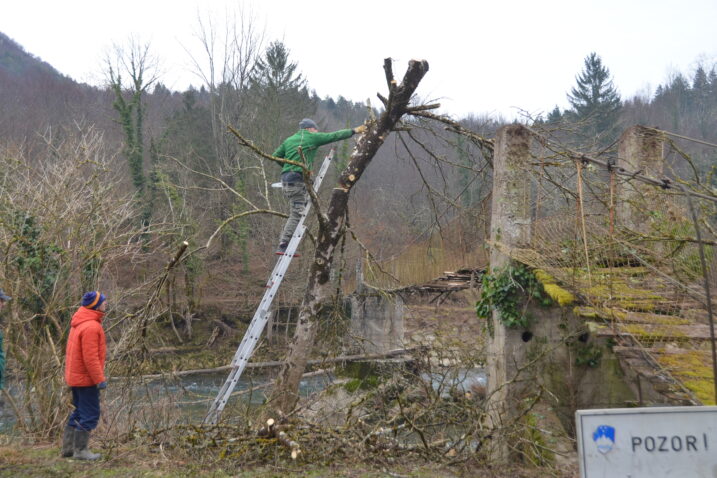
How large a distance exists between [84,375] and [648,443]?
474cm

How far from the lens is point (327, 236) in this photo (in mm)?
6363

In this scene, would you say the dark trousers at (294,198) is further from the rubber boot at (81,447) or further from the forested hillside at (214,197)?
the rubber boot at (81,447)

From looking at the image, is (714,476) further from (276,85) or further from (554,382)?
(276,85)

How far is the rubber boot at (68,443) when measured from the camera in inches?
212

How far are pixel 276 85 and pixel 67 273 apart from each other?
22538 millimetres

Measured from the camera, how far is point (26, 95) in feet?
131

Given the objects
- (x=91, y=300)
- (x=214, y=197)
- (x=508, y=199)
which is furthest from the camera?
(x=214, y=197)

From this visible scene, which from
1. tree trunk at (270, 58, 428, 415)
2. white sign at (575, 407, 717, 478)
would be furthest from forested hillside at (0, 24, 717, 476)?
white sign at (575, 407, 717, 478)

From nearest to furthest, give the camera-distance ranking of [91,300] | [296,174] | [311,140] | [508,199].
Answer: [91,300] < [311,140] < [296,174] < [508,199]

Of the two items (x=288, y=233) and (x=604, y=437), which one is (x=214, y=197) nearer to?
(x=288, y=233)

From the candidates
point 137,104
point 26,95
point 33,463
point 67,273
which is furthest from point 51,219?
point 26,95

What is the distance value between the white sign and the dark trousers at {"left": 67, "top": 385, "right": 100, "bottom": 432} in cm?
443

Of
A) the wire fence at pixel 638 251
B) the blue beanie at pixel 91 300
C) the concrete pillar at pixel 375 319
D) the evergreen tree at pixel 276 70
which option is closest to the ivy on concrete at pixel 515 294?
the wire fence at pixel 638 251

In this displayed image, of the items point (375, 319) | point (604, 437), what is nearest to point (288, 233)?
point (604, 437)
